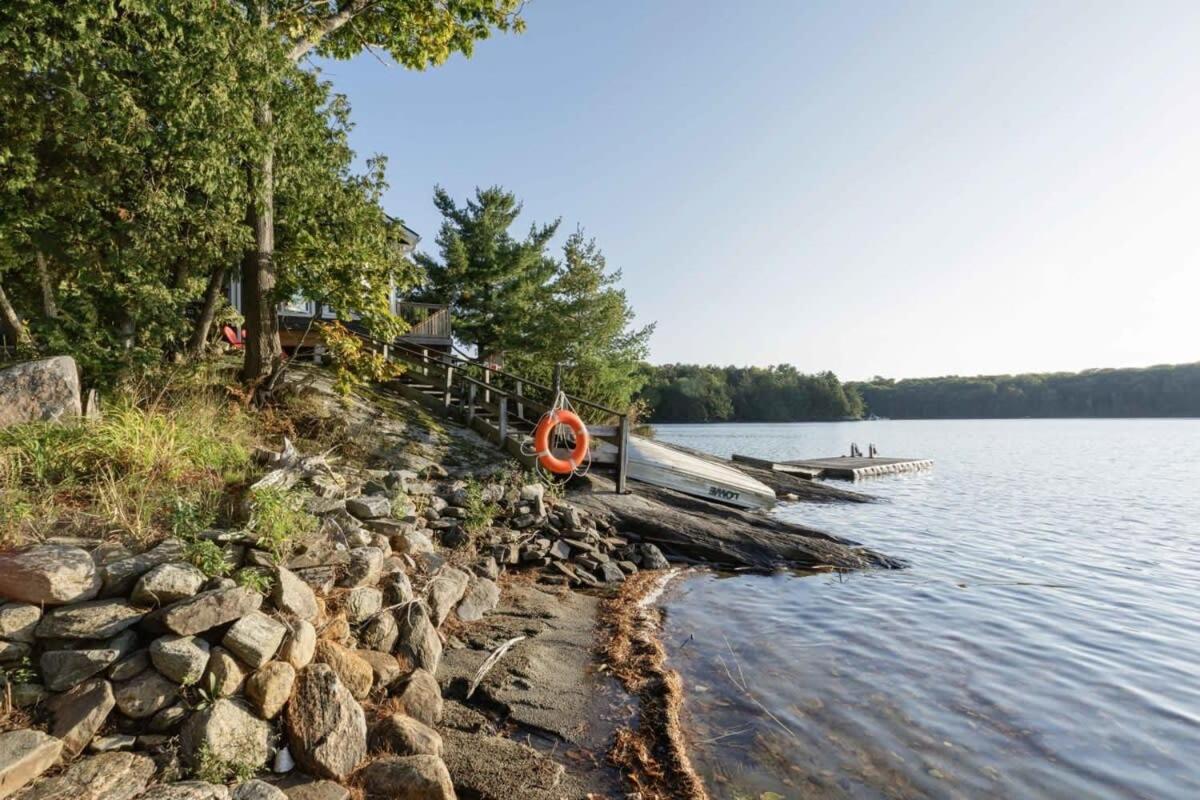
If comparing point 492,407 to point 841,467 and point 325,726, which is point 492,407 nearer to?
point 325,726

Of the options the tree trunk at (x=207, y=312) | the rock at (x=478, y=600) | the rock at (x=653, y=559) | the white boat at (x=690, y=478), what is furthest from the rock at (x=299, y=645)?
the white boat at (x=690, y=478)

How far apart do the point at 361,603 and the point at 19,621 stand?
2091mm

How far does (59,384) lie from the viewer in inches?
224

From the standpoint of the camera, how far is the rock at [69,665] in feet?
11.7

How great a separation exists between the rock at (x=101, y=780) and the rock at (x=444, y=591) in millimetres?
2775

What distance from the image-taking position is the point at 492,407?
44.4ft

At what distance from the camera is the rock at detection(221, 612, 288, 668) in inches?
153

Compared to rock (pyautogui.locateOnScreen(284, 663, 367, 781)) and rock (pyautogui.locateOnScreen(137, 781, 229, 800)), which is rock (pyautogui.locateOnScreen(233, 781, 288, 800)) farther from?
rock (pyautogui.locateOnScreen(284, 663, 367, 781))

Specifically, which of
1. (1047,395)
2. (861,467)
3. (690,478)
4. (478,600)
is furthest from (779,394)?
(478,600)

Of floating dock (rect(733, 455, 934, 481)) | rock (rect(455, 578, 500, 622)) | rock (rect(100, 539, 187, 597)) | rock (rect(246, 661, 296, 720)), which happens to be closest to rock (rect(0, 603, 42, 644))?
rock (rect(100, 539, 187, 597))

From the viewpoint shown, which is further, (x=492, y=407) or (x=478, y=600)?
(x=492, y=407)

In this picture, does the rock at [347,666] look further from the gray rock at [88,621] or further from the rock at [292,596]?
the gray rock at [88,621]

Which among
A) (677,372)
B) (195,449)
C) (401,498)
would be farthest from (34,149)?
(677,372)

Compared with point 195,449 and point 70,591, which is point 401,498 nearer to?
point 195,449
